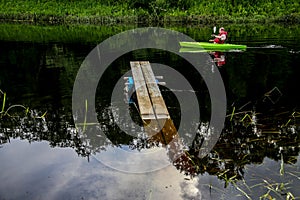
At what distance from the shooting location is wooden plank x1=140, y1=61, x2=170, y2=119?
27.5ft

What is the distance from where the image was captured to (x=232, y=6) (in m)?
43.5

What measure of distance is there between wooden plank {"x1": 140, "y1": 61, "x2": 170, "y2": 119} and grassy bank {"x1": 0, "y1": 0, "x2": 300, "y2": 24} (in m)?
30.0

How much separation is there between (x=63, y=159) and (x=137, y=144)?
1544 millimetres

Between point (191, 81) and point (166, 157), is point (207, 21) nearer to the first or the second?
point (191, 81)

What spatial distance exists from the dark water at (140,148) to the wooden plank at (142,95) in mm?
367

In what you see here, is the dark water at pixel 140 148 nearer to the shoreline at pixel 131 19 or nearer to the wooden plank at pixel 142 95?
the wooden plank at pixel 142 95

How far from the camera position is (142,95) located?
32.4 ft

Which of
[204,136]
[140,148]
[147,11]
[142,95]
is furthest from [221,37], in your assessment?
[147,11]

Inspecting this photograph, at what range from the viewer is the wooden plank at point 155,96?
8.37m

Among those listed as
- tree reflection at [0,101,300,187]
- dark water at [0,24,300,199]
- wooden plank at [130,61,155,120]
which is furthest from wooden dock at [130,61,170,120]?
tree reflection at [0,101,300,187]

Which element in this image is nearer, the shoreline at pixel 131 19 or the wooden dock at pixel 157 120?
the wooden dock at pixel 157 120

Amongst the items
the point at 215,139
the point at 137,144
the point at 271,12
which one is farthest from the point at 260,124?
the point at 271,12

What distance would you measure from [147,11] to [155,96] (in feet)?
117

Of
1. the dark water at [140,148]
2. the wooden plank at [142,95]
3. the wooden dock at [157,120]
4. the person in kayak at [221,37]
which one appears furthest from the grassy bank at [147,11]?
the wooden dock at [157,120]
